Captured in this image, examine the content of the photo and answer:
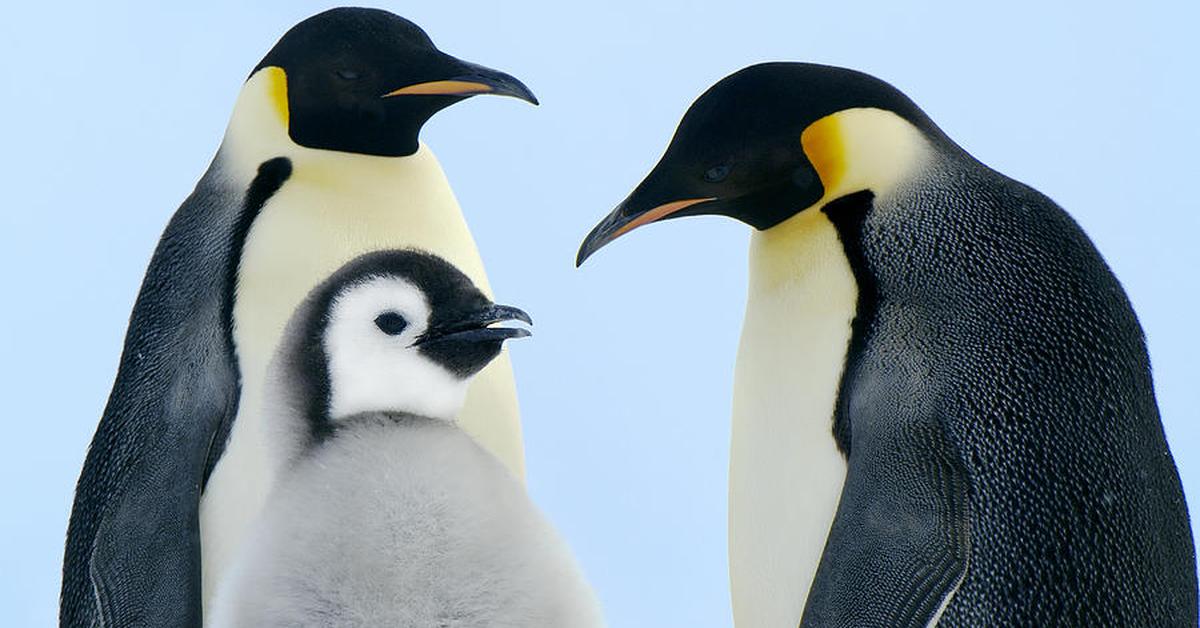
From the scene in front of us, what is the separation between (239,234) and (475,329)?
92cm

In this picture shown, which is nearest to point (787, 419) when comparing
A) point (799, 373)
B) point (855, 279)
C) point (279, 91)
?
point (799, 373)

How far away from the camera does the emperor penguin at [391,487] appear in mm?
1925

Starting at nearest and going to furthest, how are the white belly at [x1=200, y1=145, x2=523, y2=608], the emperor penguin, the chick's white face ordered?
1. the emperor penguin
2. the chick's white face
3. the white belly at [x1=200, y1=145, x2=523, y2=608]

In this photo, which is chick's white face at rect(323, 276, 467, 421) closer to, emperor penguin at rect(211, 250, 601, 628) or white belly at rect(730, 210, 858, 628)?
Result: emperor penguin at rect(211, 250, 601, 628)

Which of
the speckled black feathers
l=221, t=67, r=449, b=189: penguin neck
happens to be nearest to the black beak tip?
l=221, t=67, r=449, b=189: penguin neck

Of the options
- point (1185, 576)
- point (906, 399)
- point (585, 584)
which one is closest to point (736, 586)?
point (906, 399)

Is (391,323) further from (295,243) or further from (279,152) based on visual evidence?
(279,152)

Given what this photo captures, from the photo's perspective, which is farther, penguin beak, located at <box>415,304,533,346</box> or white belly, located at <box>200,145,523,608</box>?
white belly, located at <box>200,145,523,608</box>

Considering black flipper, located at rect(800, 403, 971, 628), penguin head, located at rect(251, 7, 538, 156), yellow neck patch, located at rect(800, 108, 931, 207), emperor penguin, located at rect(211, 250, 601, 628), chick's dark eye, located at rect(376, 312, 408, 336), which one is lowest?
black flipper, located at rect(800, 403, 971, 628)

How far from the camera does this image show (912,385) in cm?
250

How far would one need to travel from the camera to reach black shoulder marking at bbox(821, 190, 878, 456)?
260 cm

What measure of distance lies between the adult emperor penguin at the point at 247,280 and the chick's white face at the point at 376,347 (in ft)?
2.16

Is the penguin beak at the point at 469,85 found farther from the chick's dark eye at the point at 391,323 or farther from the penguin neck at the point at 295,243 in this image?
the chick's dark eye at the point at 391,323

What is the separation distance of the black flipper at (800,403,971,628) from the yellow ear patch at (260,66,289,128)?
1.24m
